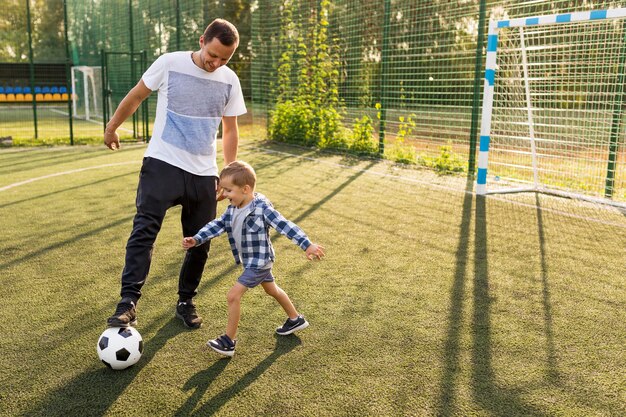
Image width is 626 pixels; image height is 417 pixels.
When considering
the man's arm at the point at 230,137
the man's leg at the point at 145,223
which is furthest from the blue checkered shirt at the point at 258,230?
the man's arm at the point at 230,137

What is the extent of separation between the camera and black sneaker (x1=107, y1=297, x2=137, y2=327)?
2.99 m

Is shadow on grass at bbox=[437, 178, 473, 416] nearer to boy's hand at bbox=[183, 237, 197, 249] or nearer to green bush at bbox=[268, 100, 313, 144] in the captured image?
boy's hand at bbox=[183, 237, 197, 249]

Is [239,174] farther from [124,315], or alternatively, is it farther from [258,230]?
[124,315]

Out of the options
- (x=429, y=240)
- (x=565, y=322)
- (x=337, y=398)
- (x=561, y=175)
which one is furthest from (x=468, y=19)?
(x=337, y=398)

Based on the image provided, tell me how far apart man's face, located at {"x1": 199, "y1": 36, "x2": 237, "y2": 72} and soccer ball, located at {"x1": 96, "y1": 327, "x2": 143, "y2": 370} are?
1486mm

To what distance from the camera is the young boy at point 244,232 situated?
10.0ft

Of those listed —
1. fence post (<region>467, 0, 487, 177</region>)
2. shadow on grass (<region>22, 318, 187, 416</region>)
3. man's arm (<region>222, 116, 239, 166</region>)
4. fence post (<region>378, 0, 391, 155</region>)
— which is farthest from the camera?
fence post (<region>378, 0, 391, 155</region>)

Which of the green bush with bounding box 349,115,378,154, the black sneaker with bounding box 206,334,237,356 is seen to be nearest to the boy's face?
the black sneaker with bounding box 206,334,237,356

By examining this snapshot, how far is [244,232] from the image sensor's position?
10.2 feet

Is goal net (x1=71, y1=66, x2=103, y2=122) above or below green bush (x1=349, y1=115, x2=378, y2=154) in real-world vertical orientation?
above

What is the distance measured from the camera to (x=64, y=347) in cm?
316

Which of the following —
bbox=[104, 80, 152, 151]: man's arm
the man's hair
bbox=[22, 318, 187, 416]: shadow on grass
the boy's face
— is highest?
the man's hair

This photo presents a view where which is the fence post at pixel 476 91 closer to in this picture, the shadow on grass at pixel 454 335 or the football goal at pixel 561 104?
the football goal at pixel 561 104

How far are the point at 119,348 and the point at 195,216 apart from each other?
3.05ft
